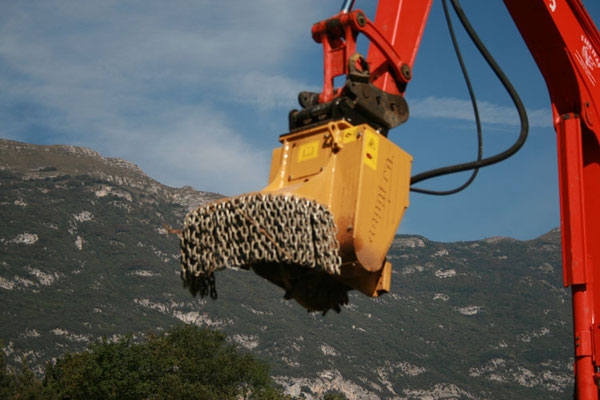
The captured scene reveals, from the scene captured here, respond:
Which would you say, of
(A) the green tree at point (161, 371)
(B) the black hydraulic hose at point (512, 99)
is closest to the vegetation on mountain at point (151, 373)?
(A) the green tree at point (161, 371)

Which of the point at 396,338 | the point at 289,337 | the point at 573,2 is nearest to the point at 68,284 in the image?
the point at 289,337

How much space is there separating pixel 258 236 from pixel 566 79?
14.3ft

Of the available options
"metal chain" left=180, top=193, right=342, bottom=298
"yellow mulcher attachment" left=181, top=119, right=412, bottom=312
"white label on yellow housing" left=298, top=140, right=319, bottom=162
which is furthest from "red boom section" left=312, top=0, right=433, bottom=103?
"metal chain" left=180, top=193, right=342, bottom=298

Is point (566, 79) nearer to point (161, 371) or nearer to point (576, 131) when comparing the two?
point (576, 131)

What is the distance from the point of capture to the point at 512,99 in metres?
6.63

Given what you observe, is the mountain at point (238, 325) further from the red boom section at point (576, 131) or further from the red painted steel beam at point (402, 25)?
the red painted steel beam at point (402, 25)

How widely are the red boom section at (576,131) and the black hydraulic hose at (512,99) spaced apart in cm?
95

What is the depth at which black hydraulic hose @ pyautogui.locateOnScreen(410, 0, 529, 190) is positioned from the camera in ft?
19.8

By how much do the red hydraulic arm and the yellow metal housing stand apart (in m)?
0.46

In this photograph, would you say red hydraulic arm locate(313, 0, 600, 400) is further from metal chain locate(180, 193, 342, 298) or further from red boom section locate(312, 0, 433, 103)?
metal chain locate(180, 193, 342, 298)

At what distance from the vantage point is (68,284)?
566 ft

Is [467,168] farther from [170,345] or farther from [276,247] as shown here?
[170,345]

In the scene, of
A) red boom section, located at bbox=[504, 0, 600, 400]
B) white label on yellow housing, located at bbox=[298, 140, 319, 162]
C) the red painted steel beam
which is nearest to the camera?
white label on yellow housing, located at bbox=[298, 140, 319, 162]

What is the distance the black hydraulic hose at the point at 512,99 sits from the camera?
19.8 feet
